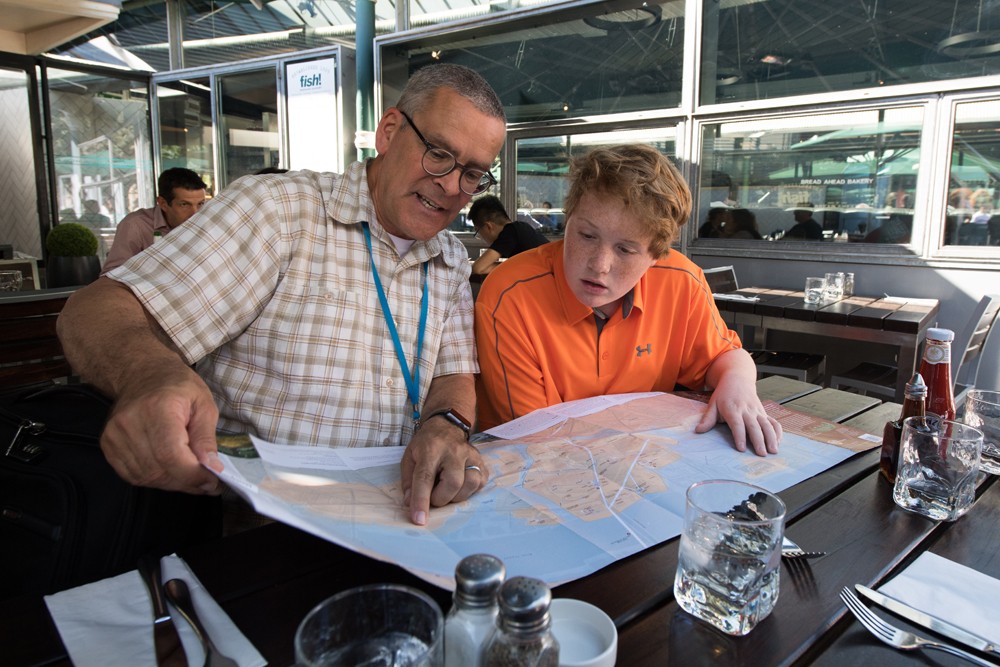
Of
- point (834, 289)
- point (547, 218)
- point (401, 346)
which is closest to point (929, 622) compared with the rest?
point (401, 346)

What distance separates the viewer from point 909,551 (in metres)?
0.97

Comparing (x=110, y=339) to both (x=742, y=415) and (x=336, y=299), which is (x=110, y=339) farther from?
(x=742, y=415)

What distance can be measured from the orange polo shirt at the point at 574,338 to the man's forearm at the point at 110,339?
2.60 ft

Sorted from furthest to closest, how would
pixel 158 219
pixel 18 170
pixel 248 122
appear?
pixel 248 122 < pixel 18 170 < pixel 158 219

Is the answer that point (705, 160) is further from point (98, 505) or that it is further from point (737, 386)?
point (98, 505)

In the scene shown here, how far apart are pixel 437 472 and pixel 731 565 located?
1.53ft

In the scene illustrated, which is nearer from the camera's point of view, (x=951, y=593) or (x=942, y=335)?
(x=951, y=593)

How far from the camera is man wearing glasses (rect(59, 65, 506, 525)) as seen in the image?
1213 mm

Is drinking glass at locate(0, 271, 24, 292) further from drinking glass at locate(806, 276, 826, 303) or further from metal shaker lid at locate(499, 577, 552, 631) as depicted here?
drinking glass at locate(806, 276, 826, 303)

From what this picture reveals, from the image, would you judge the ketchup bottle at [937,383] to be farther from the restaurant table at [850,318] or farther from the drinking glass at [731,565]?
the restaurant table at [850,318]

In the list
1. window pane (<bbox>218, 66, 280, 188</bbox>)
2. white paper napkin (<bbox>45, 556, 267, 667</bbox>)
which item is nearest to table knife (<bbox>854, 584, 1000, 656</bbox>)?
white paper napkin (<bbox>45, 556, 267, 667</bbox>)

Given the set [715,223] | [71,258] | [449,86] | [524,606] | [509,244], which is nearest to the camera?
[524,606]

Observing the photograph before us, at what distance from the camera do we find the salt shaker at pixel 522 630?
503 mm

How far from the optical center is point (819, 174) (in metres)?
5.10
